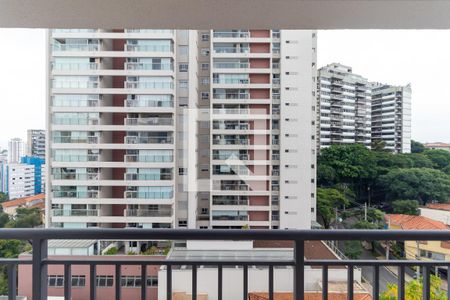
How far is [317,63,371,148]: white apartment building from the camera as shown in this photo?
7.32 ft

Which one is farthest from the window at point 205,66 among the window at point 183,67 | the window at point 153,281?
the window at point 153,281

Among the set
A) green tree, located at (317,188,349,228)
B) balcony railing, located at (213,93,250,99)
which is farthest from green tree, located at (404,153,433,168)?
balcony railing, located at (213,93,250,99)

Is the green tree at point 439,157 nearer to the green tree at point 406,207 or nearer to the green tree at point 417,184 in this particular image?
the green tree at point 417,184

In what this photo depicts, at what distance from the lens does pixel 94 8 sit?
137 centimetres

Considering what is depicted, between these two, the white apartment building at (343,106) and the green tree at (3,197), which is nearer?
the green tree at (3,197)

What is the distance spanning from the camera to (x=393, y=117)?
2252 millimetres

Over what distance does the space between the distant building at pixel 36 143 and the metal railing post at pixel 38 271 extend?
1.08 metres

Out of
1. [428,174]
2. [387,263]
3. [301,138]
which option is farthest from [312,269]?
[428,174]

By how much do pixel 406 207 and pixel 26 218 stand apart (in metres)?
2.83

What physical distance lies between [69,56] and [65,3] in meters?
0.97

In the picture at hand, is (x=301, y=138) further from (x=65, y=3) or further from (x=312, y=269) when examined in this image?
(x=65, y=3)

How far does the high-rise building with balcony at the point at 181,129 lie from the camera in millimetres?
2121

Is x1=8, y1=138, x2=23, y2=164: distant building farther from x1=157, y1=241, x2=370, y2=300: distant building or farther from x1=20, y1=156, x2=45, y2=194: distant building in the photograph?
x1=157, y1=241, x2=370, y2=300: distant building

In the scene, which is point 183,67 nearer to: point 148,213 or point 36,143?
point 148,213
